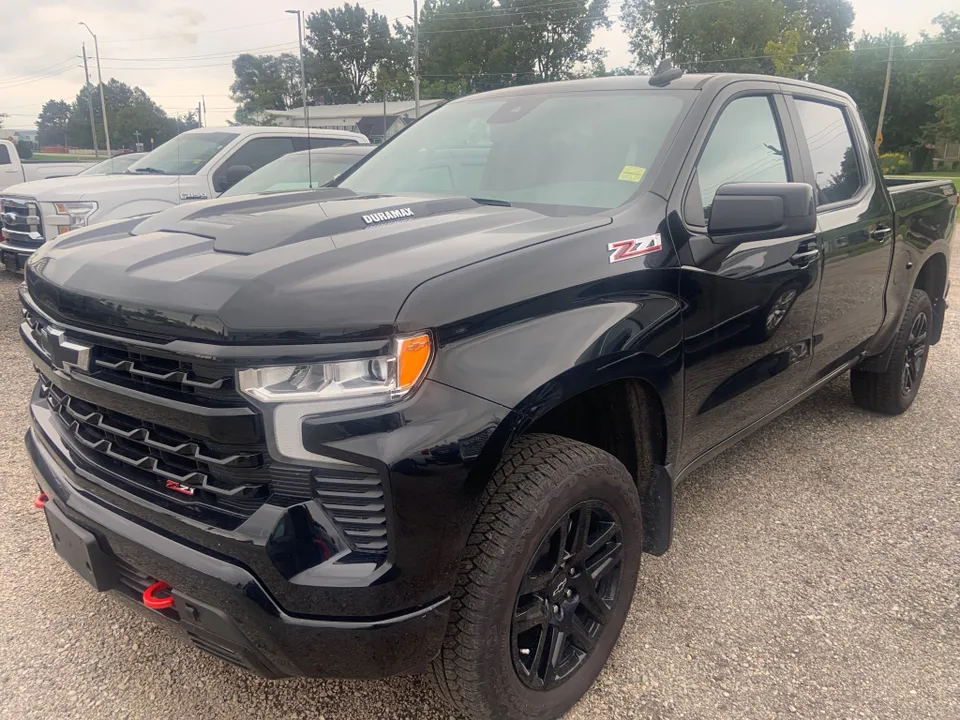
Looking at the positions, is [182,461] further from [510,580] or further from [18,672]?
[18,672]

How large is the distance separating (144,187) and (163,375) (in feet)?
21.8

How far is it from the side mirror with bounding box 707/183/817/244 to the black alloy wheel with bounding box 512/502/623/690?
3.18ft

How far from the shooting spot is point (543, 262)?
1945mm

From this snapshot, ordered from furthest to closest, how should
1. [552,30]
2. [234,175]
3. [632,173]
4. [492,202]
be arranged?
[552,30], [234,175], [492,202], [632,173]

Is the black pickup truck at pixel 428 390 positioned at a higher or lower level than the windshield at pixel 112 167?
lower

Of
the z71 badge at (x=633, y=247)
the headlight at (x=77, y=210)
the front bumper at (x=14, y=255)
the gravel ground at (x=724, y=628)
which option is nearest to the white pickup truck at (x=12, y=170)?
the front bumper at (x=14, y=255)

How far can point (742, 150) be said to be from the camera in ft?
9.50

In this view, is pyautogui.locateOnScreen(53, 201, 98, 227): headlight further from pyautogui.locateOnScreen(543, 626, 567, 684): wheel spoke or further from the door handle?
pyautogui.locateOnScreen(543, 626, 567, 684): wheel spoke

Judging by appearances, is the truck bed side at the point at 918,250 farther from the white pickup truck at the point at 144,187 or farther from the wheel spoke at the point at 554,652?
the white pickup truck at the point at 144,187

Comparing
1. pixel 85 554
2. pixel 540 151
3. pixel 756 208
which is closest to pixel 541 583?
pixel 85 554

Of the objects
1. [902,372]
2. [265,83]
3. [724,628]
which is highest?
[265,83]

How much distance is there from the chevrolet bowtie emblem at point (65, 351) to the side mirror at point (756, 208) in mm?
1825

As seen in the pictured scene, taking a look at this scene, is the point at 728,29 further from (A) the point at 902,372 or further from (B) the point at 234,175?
(A) the point at 902,372

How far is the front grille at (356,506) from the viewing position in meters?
1.59
